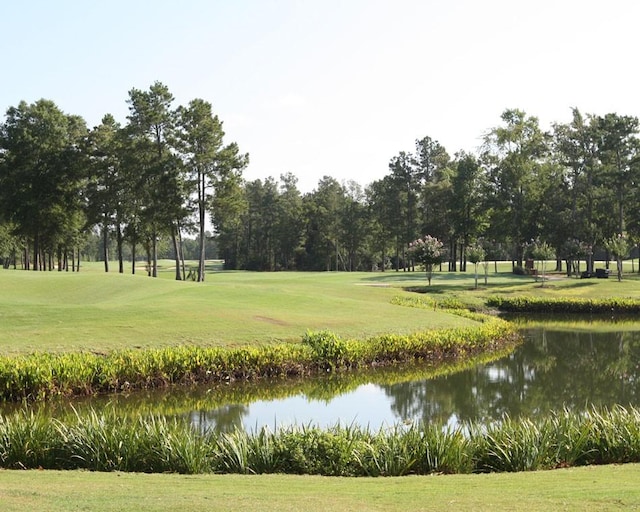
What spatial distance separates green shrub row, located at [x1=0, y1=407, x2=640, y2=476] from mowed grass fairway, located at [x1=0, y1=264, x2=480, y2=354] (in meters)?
10.6

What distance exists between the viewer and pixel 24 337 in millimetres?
21719

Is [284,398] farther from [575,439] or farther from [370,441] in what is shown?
[575,439]

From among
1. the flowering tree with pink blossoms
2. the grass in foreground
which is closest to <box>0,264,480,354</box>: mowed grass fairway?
the flowering tree with pink blossoms

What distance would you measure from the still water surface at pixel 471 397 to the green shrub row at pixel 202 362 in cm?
210

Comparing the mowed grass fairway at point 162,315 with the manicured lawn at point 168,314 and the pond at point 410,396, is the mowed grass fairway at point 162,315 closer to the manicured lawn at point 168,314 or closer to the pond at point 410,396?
the manicured lawn at point 168,314

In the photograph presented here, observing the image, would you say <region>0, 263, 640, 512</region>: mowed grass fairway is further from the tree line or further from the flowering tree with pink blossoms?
the tree line

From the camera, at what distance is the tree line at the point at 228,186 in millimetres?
57938

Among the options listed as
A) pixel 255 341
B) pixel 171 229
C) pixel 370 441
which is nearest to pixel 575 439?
pixel 370 441

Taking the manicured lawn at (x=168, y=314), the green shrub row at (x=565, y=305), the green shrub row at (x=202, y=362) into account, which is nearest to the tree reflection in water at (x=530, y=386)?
the green shrub row at (x=202, y=362)

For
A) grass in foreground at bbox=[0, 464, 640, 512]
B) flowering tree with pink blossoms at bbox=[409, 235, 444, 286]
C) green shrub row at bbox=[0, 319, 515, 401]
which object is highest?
flowering tree with pink blossoms at bbox=[409, 235, 444, 286]

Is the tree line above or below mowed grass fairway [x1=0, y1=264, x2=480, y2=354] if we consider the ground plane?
above

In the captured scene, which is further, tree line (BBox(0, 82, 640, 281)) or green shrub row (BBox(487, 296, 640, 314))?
tree line (BBox(0, 82, 640, 281))

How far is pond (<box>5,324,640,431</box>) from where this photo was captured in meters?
16.8

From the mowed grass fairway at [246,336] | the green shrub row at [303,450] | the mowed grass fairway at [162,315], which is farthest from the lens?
the mowed grass fairway at [162,315]
